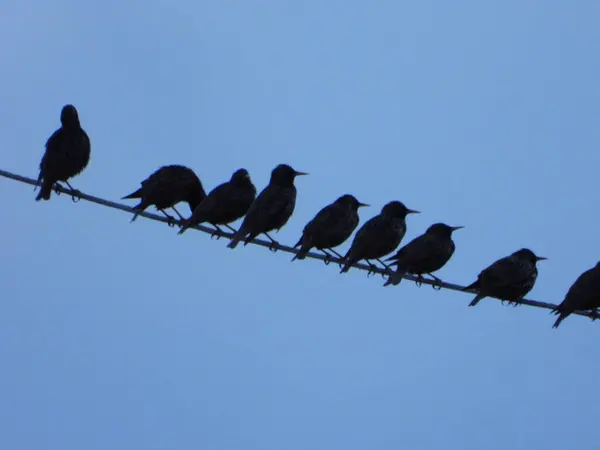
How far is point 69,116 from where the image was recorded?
17.8 meters

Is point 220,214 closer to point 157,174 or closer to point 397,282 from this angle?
point 157,174

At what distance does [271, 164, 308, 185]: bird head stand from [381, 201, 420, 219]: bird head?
1175mm

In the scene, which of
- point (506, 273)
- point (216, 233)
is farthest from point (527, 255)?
point (216, 233)

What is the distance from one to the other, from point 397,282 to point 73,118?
4.94m

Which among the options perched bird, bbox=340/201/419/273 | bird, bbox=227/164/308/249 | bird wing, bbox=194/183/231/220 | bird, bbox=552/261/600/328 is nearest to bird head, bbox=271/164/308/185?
bird, bbox=227/164/308/249

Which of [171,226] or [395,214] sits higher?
[395,214]

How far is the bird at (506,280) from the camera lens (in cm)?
1600

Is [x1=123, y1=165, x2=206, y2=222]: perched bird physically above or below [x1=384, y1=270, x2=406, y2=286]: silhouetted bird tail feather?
above

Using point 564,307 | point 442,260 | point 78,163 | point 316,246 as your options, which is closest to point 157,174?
point 78,163

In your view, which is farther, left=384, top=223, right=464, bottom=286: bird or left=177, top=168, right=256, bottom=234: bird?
left=177, top=168, right=256, bottom=234: bird

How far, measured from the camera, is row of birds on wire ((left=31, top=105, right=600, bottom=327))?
16188 mm

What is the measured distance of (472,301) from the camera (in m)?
15.9

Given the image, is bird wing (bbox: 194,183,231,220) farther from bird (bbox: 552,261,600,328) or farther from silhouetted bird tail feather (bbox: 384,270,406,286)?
bird (bbox: 552,261,600,328)

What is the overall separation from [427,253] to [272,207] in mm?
1891
